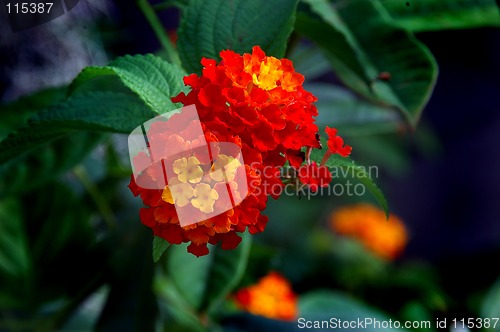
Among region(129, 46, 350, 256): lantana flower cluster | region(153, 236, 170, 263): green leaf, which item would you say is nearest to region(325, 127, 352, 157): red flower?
region(129, 46, 350, 256): lantana flower cluster

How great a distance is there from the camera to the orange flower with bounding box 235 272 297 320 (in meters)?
0.78

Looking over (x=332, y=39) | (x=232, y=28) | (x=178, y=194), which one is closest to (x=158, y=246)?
(x=178, y=194)

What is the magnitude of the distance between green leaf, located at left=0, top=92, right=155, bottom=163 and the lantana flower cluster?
0.09 metres

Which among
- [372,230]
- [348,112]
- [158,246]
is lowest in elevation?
[372,230]

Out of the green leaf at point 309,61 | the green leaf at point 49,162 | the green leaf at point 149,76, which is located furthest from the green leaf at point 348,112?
the green leaf at point 149,76

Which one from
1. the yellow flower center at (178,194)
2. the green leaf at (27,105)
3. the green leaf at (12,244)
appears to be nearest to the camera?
the yellow flower center at (178,194)

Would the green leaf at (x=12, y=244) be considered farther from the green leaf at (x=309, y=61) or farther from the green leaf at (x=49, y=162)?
the green leaf at (x=309, y=61)

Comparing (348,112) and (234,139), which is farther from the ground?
(234,139)

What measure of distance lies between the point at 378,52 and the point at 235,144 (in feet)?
0.95

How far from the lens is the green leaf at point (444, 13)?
63 cm

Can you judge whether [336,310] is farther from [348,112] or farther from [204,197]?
[204,197]

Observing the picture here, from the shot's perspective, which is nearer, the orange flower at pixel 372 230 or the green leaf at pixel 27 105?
the green leaf at pixel 27 105

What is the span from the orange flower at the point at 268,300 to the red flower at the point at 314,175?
1.32 ft

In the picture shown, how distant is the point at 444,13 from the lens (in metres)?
0.64
